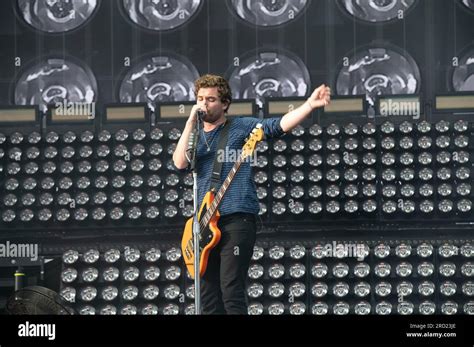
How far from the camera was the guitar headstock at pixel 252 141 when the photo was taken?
6281 mm

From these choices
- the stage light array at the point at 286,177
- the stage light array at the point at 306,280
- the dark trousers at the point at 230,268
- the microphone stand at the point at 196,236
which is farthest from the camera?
the stage light array at the point at 286,177

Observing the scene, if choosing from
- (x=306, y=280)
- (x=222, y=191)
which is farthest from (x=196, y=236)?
(x=306, y=280)

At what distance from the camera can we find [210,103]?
632 cm

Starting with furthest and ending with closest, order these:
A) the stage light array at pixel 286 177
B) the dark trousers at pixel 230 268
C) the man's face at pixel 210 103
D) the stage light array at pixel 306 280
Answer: the stage light array at pixel 286 177, the stage light array at pixel 306 280, the man's face at pixel 210 103, the dark trousers at pixel 230 268

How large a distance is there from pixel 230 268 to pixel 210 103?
84 centimetres

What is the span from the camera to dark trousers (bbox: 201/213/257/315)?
6188 millimetres

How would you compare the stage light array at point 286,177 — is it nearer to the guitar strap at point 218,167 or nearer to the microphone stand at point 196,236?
the guitar strap at point 218,167

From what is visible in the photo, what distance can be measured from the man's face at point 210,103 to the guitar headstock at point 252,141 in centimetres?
20

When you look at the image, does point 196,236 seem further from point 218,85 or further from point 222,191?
point 218,85

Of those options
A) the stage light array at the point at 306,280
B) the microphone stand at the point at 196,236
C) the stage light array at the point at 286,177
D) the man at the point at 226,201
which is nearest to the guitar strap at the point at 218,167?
the man at the point at 226,201

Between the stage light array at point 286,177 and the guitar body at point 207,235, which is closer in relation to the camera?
the guitar body at point 207,235

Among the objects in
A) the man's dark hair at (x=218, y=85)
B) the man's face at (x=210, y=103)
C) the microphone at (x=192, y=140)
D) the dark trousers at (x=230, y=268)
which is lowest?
the dark trousers at (x=230, y=268)

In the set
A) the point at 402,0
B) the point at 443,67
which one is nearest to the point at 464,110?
the point at 443,67
